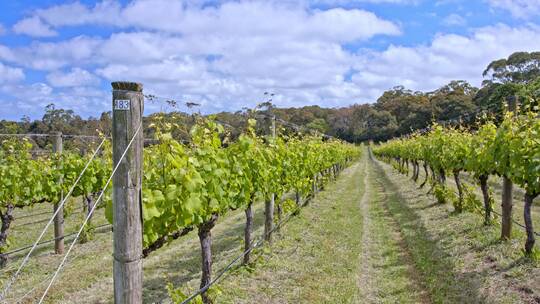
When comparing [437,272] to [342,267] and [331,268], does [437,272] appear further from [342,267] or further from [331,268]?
[331,268]

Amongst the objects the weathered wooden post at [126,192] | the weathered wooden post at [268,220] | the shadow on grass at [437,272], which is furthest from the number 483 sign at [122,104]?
the weathered wooden post at [268,220]

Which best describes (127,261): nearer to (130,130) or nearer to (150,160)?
(130,130)

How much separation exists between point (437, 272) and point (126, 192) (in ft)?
18.9

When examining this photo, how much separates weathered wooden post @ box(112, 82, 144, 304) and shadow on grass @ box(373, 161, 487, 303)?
4545mm

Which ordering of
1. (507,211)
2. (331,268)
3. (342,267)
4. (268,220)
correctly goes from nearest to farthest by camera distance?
(331,268)
(342,267)
(507,211)
(268,220)

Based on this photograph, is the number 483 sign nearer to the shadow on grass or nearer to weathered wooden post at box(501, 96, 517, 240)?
the shadow on grass

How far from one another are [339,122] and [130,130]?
264ft

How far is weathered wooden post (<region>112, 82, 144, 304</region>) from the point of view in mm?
2877

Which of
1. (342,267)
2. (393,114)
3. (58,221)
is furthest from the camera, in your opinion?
(393,114)

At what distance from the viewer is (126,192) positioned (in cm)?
289

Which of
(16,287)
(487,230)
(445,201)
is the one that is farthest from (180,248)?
(445,201)

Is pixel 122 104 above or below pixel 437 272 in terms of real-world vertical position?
above

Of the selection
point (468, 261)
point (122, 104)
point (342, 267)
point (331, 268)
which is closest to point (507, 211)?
point (468, 261)

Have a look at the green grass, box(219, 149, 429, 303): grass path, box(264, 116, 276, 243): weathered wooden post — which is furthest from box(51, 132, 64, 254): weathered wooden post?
the green grass
